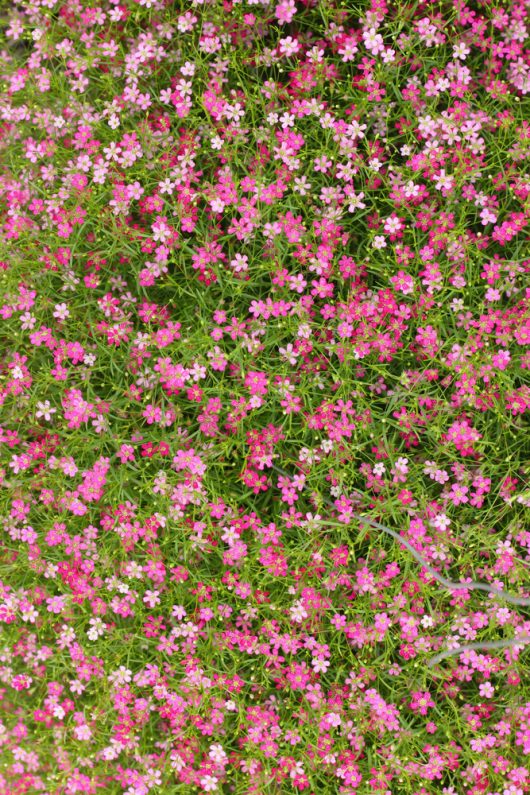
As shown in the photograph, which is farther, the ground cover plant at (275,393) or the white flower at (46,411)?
the white flower at (46,411)

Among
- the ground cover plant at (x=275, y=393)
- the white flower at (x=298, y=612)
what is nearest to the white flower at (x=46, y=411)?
the ground cover plant at (x=275, y=393)

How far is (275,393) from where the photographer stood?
2873mm

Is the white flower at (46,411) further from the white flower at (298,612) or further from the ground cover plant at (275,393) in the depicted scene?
the white flower at (298,612)

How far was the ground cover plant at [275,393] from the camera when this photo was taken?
9.20 feet

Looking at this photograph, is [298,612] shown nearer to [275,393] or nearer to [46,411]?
[275,393]

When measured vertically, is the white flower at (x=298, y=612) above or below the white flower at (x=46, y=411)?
below

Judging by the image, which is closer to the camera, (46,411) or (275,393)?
(275,393)

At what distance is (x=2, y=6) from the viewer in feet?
11.0

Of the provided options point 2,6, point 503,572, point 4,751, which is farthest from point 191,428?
point 2,6

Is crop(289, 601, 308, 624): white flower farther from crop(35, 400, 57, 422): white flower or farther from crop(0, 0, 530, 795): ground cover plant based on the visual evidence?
crop(35, 400, 57, 422): white flower

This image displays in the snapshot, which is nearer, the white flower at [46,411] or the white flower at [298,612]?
the white flower at [298,612]

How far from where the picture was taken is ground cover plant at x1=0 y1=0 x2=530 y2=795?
280cm

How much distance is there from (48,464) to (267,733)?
1.68 metres

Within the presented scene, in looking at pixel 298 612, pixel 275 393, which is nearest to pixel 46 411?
pixel 275 393
